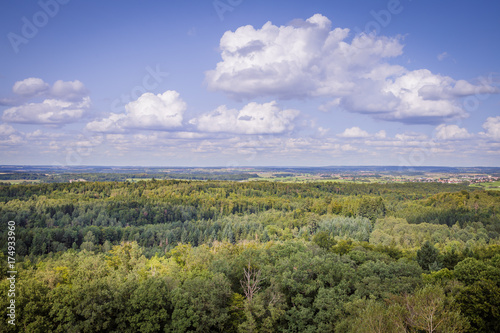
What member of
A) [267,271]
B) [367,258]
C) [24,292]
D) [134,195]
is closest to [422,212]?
[367,258]

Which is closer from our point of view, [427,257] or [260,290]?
[260,290]

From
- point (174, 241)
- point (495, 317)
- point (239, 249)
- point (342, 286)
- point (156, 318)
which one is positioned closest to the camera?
point (495, 317)

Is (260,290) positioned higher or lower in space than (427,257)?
lower

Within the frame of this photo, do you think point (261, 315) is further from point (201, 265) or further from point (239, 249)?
point (239, 249)

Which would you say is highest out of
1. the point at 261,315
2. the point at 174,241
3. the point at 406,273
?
the point at 406,273

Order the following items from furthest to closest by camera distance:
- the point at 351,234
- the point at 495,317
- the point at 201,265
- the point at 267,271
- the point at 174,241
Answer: the point at 174,241
the point at 351,234
the point at 201,265
the point at 267,271
the point at 495,317

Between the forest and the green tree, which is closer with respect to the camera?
the forest

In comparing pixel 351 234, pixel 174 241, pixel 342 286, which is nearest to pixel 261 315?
pixel 342 286

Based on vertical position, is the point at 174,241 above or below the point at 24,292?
below

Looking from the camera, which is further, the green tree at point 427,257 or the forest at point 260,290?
the green tree at point 427,257

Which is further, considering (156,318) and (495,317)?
(156,318)
